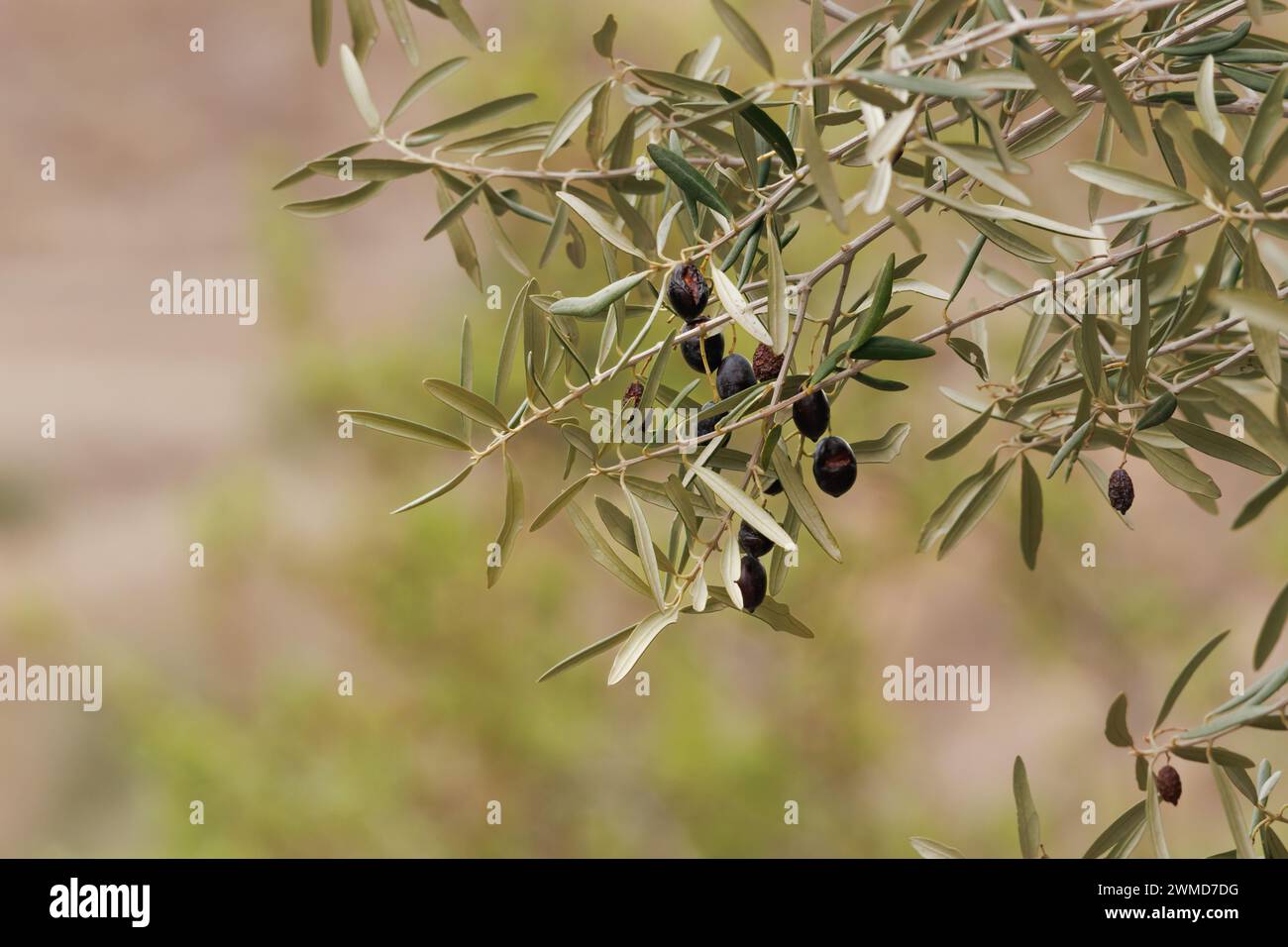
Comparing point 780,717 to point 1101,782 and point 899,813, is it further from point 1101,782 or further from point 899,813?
point 1101,782

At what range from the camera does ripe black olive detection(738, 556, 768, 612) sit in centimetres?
46

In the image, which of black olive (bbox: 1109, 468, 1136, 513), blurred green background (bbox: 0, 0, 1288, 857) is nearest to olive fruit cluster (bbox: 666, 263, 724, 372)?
black olive (bbox: 1109, 468, 1136, 513)

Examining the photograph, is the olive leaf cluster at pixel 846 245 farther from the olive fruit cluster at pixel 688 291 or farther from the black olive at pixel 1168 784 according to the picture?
the black olive at pixel 1168 784

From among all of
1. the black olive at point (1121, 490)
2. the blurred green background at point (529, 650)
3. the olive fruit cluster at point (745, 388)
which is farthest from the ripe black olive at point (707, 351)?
the blurred green background at point (529, 650)

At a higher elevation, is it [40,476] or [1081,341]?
[40,476]

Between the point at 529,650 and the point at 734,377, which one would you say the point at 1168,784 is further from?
the point at 529,650

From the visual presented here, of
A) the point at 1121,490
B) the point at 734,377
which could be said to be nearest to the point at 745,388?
the point at 734,377

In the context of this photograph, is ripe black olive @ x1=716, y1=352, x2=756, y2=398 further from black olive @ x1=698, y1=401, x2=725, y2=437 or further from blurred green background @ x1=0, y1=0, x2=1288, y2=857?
blurred green background @ x1=0, y1=0, x2=1288, y2=857

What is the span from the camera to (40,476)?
143 inches

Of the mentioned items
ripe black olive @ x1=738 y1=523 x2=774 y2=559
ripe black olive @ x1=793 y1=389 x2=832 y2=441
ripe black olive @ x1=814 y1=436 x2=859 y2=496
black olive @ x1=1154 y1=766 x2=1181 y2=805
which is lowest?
black olive @ x1=1154 y1=766 x2=1181 y2=805

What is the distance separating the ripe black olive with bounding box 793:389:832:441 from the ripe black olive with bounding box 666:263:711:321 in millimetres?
55

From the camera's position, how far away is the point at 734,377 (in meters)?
0.46

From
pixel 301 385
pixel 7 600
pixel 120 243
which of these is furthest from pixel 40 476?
pixel 301 385

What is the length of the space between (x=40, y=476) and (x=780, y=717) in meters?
2.70
